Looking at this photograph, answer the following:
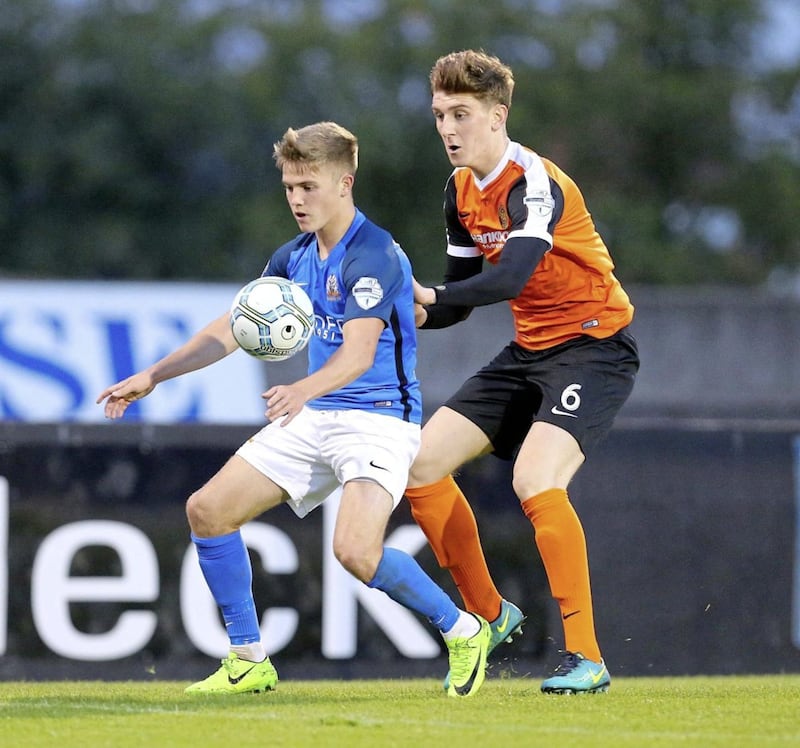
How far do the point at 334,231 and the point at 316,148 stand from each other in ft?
1.17

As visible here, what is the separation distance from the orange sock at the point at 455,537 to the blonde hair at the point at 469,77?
1.66 m

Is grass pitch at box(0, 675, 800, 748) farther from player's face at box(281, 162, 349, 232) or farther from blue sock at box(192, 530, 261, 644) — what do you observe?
player's face at box(281, 162, 349, 232)

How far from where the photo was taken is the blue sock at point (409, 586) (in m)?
6.60

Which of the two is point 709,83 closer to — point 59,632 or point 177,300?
point 177,300

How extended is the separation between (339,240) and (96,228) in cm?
2586

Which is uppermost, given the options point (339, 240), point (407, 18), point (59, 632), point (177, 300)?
point (407, 18)

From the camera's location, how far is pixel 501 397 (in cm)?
734

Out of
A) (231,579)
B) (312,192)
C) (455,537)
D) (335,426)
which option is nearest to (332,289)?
(312,192)

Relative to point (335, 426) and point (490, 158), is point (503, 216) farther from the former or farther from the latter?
point (335, 426)

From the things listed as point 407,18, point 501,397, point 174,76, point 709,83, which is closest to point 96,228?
point 174,76

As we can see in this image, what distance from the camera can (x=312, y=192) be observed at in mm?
6508

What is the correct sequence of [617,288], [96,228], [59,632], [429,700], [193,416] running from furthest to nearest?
[96,228]
[193,416]
[59,632]
[617,288]
[429,700]

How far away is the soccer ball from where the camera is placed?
6.30 metres

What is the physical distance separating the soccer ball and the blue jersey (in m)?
0.20
